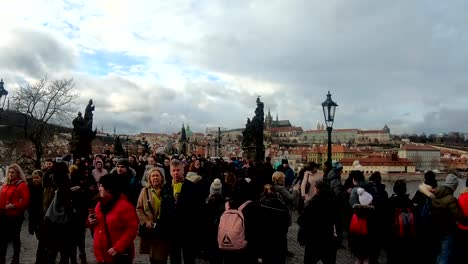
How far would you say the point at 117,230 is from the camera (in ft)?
13.8

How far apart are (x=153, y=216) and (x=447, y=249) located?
3.97 metres

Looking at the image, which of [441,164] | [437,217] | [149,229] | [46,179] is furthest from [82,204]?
[441,164]

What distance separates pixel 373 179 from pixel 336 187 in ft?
2.42

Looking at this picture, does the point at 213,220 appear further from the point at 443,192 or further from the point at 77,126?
the point at 77,126

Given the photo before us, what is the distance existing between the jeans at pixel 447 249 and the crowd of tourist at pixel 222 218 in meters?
0.01

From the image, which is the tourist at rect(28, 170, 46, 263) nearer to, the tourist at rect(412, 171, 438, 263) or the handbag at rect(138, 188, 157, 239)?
the handbag at rect(138, 188, 157, 239)

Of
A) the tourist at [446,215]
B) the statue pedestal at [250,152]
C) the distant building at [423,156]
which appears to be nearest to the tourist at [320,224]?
the tourist at [446,215]

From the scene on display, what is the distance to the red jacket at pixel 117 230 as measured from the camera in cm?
417

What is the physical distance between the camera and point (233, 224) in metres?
4.73

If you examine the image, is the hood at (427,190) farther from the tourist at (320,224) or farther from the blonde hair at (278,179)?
the blonde hair at (278,179)

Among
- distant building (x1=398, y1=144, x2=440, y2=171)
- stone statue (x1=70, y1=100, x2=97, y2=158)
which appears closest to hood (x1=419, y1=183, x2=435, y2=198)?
stone statue (x1=70, y1=100, x2=97, y2=158)

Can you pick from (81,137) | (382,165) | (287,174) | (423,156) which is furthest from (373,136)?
(287,174)

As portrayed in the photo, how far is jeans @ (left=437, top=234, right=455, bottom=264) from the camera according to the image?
6.01 meters

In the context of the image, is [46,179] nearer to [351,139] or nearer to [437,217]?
[437,217]
